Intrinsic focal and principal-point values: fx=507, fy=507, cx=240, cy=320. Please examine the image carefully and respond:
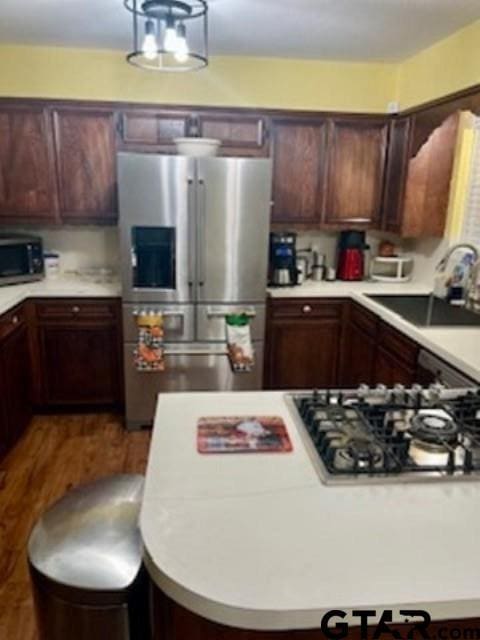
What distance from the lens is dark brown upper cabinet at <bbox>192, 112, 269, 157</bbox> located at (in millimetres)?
Result: 3332

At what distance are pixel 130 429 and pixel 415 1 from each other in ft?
9.20

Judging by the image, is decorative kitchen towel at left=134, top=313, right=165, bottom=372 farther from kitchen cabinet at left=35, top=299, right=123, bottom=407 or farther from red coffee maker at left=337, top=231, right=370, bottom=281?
red coffee maker at left=337, top=231, right=370, bottom=281

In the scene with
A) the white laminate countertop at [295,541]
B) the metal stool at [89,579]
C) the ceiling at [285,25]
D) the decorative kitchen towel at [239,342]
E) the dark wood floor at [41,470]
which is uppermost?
the ceiling at [285,25]

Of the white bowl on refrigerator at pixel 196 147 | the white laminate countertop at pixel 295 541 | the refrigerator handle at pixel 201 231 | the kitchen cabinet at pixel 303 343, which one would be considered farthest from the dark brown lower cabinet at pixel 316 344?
the white laminate countertop at pixel 295 541

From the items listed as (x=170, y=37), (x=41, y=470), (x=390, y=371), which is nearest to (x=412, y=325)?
(x=390, y=371)

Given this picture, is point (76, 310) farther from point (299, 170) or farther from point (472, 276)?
point (472, 276)

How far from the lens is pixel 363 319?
316 centimetres

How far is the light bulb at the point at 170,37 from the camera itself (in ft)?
7.20

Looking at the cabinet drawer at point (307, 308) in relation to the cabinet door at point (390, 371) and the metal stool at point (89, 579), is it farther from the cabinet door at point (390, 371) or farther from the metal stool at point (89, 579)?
the metal stool at point (89, 579)

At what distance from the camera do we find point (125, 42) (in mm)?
3098

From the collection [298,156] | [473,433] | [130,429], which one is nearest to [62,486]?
[130,429]

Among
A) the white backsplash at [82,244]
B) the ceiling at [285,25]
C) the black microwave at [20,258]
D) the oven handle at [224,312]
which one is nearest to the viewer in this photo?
the ceiling at [285,25]

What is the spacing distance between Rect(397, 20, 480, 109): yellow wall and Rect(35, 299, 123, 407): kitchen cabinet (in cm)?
235

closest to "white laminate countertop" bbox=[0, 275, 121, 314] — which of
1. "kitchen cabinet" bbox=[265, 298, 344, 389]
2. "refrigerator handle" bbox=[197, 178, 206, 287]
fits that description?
"refrigerator handle" bbox=[197, 178, 206, 287]
